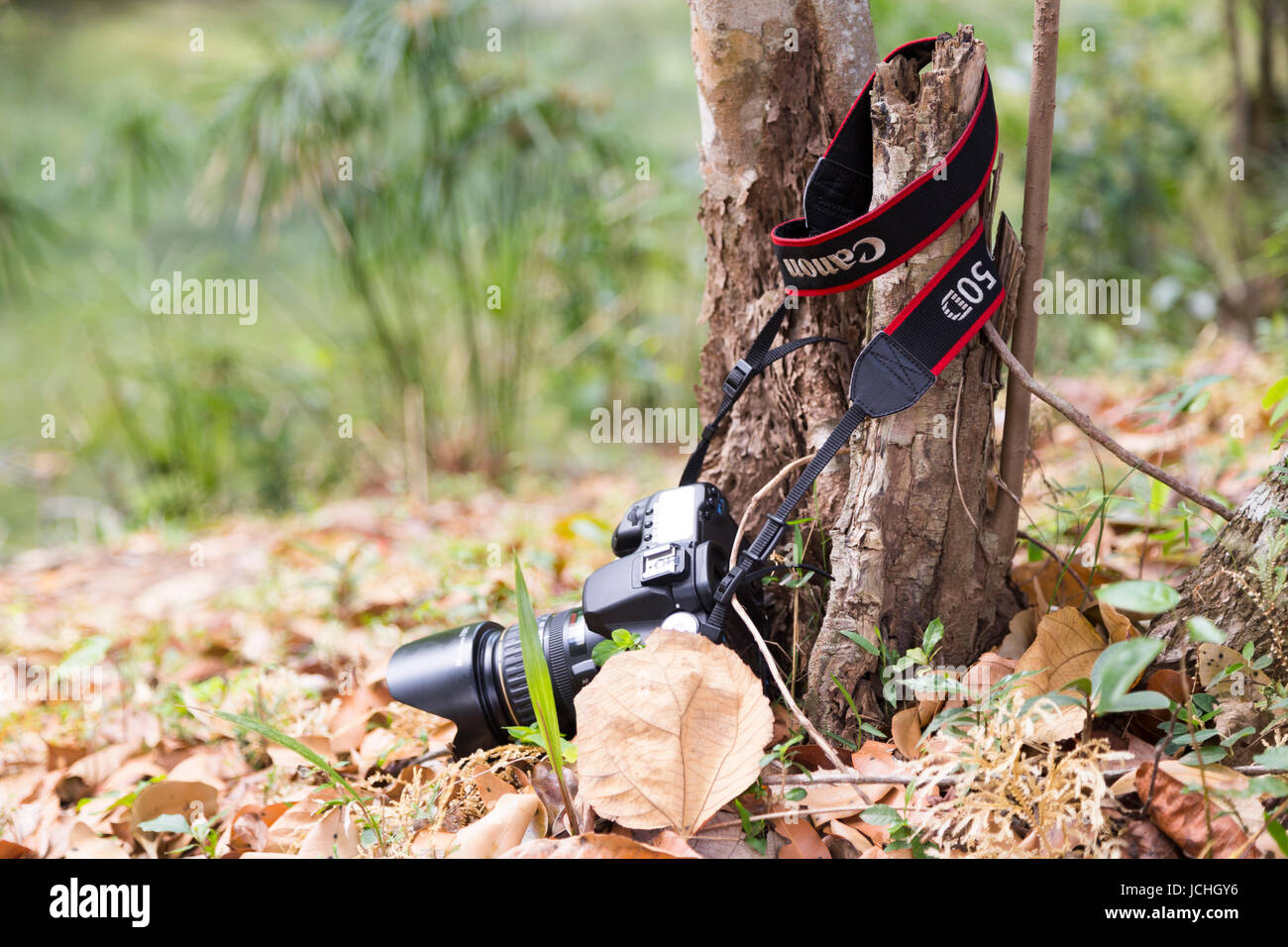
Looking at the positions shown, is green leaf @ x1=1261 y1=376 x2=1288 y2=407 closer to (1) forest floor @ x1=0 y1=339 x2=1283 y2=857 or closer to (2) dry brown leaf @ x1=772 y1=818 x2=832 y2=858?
(1) forest floor @ x1=0 y1=339 x2=1283 y2=857

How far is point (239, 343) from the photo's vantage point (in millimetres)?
3607

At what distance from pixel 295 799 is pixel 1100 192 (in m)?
3.43

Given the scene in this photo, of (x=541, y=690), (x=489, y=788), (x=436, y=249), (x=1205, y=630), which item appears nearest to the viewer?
(x=1205, y=630)

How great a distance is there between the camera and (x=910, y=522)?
1.04m

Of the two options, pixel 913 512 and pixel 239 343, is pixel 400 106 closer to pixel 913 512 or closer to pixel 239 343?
pixel 239 343

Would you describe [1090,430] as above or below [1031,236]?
below

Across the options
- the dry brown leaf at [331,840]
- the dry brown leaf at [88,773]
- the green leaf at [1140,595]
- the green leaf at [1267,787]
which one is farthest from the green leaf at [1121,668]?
the dry brown leaf at [88,773]

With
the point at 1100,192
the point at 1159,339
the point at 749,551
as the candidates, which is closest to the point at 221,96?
the point at 749,551

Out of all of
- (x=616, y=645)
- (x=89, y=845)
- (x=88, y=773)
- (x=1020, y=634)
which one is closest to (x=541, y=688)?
(x=616, y=645)

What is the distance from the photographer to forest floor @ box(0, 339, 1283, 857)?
0.84 m

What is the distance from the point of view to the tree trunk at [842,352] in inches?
38.1

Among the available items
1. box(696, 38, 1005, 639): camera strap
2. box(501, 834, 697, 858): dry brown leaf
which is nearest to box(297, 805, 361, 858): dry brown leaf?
box(501, 834, 697, 858): dry brown leaf

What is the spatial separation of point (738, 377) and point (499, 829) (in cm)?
60

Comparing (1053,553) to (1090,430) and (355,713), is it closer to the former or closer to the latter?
(1090,430)
